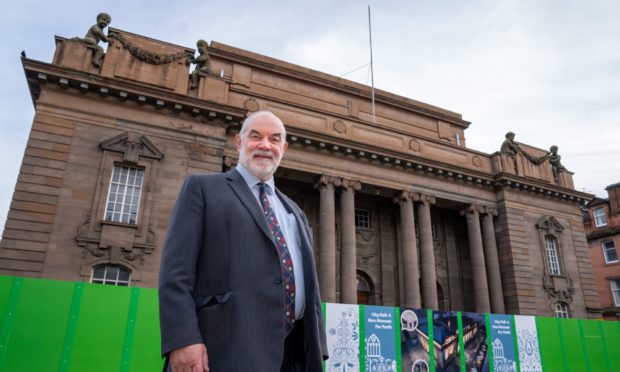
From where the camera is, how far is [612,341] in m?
13.0

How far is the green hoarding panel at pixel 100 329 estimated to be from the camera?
7418mm

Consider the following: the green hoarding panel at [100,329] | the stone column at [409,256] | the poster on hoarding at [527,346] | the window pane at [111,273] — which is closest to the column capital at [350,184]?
the stone column at [409,256]

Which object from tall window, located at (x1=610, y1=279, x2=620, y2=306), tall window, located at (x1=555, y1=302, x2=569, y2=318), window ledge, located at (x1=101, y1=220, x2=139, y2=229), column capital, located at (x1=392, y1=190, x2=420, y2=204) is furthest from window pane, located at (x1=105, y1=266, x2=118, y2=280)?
tall window, located at (x1=610, y1=279, x2=620, y2=306)

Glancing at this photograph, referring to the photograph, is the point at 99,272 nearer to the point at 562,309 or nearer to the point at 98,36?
the point at 98,36

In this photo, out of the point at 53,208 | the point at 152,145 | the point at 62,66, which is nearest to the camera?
the point at 53,208

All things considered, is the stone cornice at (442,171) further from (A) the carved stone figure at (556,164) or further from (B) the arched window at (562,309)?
(B) the arched window at (562,309)

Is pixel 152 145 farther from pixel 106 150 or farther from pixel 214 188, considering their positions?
pixel 214 188

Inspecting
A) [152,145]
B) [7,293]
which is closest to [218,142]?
[152,145]

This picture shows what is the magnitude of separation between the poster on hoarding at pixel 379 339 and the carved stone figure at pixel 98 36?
585 inches

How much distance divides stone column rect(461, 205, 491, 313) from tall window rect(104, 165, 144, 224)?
17.6 meters

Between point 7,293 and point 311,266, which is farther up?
point 7,293

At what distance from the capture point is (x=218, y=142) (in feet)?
59.1

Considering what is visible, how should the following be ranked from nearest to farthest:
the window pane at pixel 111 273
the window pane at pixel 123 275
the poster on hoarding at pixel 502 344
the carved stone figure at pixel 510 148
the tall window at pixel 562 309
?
the poster on hoarding at pixel 502 344, the window pane at pixel 111 273, the window pane at pixel 123 275, the tall window at pixel 562 309, the carved stone figure at pixel 510 148

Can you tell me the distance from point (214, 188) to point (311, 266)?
890mm
